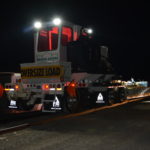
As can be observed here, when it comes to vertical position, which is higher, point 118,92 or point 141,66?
point 141,66

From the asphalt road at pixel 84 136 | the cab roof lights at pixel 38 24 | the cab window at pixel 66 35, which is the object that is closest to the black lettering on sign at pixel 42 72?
the cab window at pixel 66 35

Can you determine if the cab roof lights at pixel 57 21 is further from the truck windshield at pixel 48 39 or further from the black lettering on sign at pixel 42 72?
the black lettering on sign at pixel 42 72

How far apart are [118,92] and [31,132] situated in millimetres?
9415

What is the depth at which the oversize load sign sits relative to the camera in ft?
39.2

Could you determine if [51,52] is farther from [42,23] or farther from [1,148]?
[1,148]

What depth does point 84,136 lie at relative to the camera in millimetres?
7215

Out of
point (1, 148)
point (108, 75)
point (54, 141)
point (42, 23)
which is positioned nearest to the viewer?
point (1, 148)

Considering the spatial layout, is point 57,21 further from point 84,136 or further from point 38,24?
point 84,136

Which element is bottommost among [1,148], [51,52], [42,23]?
[1,148]

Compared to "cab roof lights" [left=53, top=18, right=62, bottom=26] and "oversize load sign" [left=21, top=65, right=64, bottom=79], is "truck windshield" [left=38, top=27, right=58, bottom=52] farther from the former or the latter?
"oversize load sign" [left=21, top=65, right=64, bottom=79]

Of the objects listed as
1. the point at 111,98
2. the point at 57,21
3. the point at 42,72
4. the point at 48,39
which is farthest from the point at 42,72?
the point at 111,98

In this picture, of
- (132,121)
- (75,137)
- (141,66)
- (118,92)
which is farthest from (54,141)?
(141,66)

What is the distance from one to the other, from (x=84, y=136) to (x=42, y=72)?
5.74 metres

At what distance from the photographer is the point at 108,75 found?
14969mm
